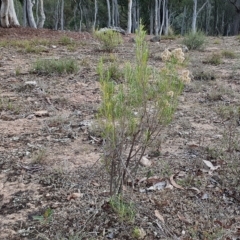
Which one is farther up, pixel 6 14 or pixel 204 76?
pixel 6 14

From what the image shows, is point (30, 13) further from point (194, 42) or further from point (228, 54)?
point (228, 54)

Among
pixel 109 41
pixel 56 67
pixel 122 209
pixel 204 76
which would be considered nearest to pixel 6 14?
pixel 109 41

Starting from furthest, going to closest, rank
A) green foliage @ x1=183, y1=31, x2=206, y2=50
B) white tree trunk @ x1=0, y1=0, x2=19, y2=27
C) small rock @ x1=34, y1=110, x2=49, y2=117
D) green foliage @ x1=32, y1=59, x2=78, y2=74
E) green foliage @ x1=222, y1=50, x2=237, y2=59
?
white tree trunk @ x1=0, y1=0, x2=19, y2=27, green foliage @ x1=183, y1=31, x2=206, y2=50, green foliage @ x1=222, y1=50, x2=237, y2=59, green foliage @ x1=32, y1=59, x2=78, y2=74, small rock @ x1=34, y1=110, x2=49, y2=117

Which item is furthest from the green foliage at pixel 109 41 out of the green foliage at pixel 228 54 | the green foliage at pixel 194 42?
the green foliage at pixel 228 54

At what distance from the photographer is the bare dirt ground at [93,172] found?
2125 millimetres

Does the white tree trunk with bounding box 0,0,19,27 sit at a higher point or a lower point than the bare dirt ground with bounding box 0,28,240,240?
higher

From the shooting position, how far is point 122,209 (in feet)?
6.80

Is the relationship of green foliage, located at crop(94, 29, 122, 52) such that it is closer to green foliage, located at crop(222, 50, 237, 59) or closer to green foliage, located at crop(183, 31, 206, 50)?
green foliage, located at crop(183, 31, 206, 50)

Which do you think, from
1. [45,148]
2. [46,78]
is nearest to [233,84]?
[46,78]

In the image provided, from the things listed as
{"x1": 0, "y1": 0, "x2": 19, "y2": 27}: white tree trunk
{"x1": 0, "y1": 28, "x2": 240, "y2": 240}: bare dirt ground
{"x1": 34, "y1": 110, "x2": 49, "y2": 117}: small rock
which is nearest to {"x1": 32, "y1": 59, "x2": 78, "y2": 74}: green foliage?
{"x1": 0, "y1": 28, "x2": 240, "y2": 240}: bare dirt ground

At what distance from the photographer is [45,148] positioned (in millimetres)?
3123

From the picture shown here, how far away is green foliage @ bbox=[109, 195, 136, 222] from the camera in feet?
6.81

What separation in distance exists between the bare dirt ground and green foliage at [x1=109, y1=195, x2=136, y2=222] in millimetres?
36

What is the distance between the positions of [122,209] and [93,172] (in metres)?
0.69
